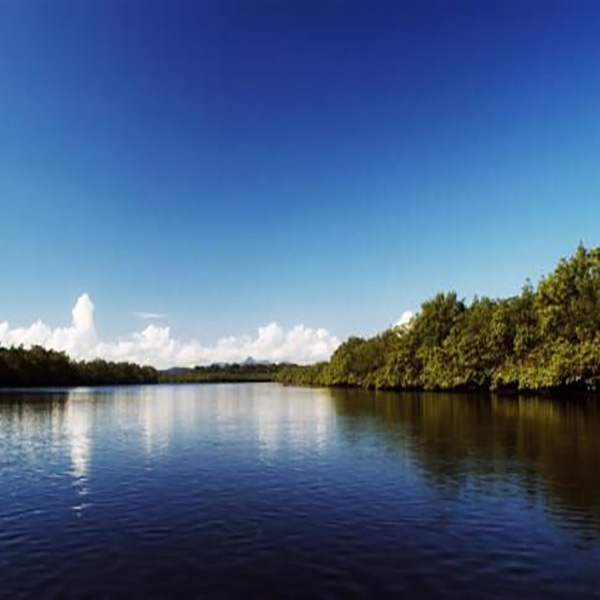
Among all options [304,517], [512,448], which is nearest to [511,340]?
[512,448]

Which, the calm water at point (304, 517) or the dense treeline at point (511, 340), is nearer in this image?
the calm water at point (304, 517)

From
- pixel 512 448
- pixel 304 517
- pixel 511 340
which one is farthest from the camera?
pixel 511 340

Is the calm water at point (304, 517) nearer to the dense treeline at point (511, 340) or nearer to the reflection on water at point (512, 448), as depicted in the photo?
the reflection on water at point (512, 448)

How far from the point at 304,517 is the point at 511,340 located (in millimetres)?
120122

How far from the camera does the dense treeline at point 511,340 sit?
102406 millimetres

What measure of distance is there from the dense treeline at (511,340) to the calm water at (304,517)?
186 ft

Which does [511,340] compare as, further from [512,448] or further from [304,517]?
[304,517]

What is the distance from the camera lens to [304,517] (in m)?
25.4

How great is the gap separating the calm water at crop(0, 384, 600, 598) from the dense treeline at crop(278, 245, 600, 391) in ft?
186

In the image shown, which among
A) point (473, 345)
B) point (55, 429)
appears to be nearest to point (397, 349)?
point (473, 345)

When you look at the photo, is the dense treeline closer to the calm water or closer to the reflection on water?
the reflection on water

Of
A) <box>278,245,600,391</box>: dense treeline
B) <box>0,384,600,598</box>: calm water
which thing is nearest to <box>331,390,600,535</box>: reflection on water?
<box>0,384,600,598</box>: calm water

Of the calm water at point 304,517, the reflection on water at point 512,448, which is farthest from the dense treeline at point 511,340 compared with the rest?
the calm water at point 304,517

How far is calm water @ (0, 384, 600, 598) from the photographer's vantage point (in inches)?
696
